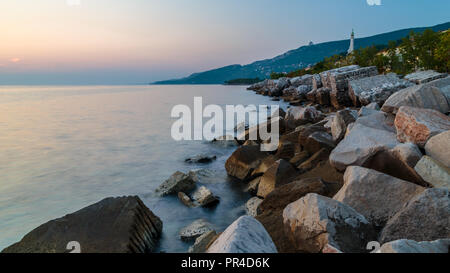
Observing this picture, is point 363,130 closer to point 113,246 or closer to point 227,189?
point 227,189

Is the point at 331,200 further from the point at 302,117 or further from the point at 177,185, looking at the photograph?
the point at 302,117

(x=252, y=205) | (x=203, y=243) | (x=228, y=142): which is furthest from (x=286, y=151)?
(x=228, y=142)

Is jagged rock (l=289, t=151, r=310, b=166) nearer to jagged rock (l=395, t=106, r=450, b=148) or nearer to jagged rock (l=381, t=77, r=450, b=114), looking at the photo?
jagged rock (l=381, t=77, r=450, b=114)

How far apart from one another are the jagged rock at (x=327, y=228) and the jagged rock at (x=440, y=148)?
2175 mm

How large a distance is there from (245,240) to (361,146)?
362 cm

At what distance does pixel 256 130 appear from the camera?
1178 centimetres

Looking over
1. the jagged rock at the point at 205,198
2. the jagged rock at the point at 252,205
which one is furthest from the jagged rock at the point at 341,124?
the jagged rock at the point at 205,198

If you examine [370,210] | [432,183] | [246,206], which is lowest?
[246,206]

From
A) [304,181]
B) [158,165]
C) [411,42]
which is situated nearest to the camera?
[304,181]

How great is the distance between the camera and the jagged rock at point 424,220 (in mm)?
3011

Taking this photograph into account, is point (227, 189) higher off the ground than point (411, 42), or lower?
lower

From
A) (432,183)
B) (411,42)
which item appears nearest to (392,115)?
(432,183)

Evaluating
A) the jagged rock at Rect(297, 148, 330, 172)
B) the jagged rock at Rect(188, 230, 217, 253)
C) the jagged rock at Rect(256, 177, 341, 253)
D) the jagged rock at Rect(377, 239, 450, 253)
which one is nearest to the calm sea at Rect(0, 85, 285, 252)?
the jagged rock at Rect(188, 230, 217, 253)
